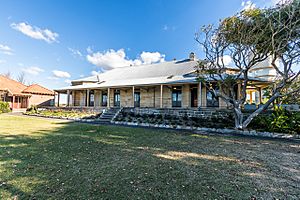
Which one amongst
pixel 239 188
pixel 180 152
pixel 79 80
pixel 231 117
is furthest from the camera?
pixel 79 80

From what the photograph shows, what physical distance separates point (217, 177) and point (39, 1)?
20.5 metres

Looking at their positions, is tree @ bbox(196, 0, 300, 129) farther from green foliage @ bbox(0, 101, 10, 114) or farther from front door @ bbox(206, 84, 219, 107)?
green foliage @ bbox(0, 101, 10, 114)

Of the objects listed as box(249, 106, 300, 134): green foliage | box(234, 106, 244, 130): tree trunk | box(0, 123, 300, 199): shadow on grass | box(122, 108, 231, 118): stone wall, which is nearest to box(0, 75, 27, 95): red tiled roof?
box(122, 108, 231, 118): stone wall

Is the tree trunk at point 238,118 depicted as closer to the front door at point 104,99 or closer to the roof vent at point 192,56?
the roof vent at point 192,56

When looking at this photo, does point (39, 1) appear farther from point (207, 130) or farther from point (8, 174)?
point (207, 130)

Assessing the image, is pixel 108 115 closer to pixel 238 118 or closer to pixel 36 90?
pixel 238 118

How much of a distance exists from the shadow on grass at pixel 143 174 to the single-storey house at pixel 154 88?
997 centimetres

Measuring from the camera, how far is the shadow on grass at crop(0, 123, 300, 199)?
101 inches

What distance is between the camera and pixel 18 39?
2144 cm

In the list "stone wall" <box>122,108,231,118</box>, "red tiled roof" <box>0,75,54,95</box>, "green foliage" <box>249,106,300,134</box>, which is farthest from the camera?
"red tiled roof" <box>0,75,54,95</box>

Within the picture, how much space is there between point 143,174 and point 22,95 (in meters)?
31.9

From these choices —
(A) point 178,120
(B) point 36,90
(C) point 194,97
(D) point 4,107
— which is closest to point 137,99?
(C) point 194,97

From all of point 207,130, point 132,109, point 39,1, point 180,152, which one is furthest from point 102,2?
point 180,152

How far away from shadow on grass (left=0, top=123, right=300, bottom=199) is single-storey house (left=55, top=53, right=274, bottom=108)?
32.7 feet
